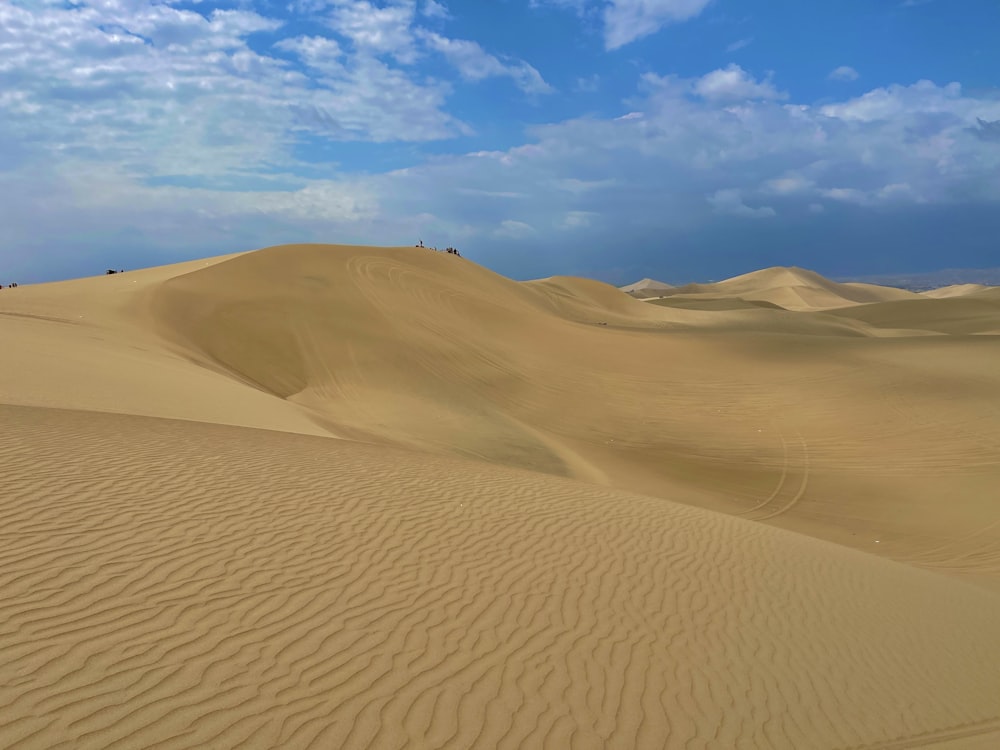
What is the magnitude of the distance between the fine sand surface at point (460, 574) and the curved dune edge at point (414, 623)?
0.02 metres

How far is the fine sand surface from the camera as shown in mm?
3709

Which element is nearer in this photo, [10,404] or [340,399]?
[10,404]

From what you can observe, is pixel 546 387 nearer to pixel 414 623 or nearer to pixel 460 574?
pixel 460 574

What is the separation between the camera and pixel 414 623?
4.56 m

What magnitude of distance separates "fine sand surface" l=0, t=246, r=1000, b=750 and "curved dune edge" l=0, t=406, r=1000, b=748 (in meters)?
0.02

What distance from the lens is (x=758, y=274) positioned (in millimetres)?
107500

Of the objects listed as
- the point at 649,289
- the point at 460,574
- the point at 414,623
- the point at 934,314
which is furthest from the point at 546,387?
the point at 649,289

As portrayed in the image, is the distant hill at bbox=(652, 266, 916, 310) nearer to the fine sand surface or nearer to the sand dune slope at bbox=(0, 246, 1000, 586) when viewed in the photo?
the sand dune slope at bbox=(0, 246, 1000, 586)

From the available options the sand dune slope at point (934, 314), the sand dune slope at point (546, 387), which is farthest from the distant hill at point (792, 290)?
the sand dune slope at point (546, 387)

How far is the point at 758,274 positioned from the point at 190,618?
112440mm

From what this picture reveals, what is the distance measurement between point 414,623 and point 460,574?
0.87m

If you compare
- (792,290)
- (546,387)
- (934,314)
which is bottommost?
(546,387)

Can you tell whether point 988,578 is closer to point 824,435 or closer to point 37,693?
point 824,435

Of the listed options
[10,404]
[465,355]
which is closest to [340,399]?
[465,355]
